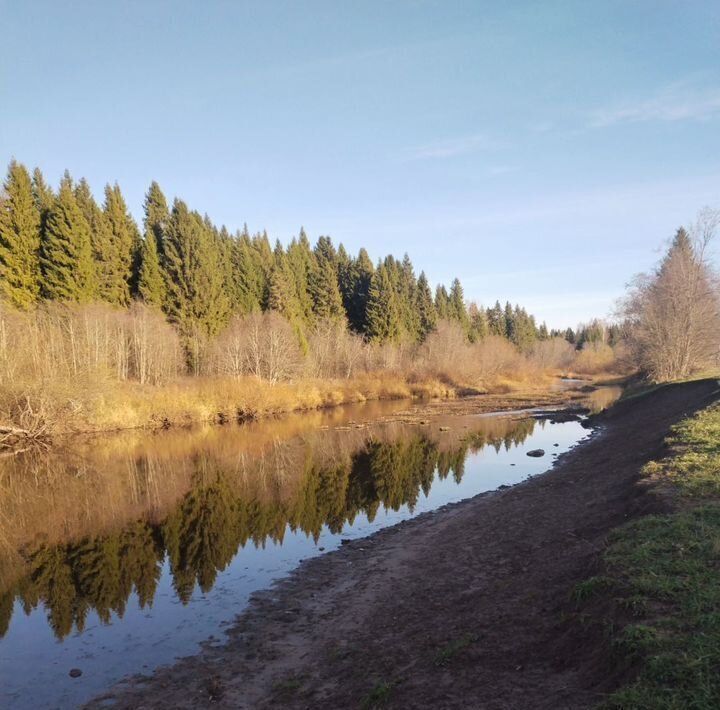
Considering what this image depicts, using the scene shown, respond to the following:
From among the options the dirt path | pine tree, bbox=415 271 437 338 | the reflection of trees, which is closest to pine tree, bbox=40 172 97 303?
the reflection of trees

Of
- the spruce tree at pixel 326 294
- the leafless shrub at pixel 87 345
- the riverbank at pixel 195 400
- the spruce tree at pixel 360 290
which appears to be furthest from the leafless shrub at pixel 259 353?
the spruce tree at pixel 360 290

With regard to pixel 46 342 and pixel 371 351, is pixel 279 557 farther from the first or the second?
pixel 371 351

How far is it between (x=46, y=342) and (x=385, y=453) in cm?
2289

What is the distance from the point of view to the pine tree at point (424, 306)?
84250mm

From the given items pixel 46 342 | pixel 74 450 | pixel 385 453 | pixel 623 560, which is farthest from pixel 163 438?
pixel 623 560

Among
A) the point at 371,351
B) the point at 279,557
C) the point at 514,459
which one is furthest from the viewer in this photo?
the point at 371,351

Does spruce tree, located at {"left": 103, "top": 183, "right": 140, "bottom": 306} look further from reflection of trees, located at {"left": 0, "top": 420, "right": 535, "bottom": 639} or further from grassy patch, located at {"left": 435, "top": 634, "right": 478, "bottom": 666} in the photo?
grassy patch, located at {"left": 435, "top": 634, "right": 478, "bottom": 666}

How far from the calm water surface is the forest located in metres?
5.21

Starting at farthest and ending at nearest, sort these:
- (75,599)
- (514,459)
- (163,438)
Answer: (163,438)
(514,459)
(75,599)

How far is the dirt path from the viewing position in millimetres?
5574

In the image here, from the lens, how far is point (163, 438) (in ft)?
102

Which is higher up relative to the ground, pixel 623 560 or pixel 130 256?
pixel 130 256

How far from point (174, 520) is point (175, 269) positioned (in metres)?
42.2

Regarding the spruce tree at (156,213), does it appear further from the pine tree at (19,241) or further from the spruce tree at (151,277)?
the pine tree at (19,241)
